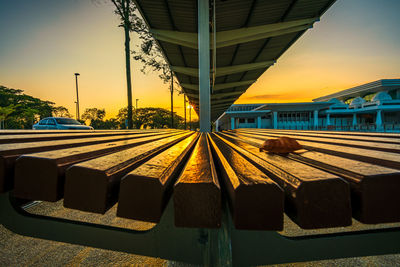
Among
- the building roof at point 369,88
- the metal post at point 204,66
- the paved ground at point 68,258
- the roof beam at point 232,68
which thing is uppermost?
the building roof at point 369,88

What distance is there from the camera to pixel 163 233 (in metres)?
0.76

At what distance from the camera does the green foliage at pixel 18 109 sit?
1236 inches

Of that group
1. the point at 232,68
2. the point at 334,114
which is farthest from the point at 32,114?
the point at 334,114

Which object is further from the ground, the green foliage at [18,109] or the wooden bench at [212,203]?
the green foliage at [18,109]

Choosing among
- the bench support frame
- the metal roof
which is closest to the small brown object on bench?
the bench support frame

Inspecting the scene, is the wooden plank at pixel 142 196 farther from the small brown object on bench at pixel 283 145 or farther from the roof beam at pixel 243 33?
the roof beam at pixel 243 33

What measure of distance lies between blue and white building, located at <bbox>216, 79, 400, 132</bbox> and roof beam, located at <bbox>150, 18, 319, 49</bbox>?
67.3 feet

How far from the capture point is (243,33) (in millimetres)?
6645

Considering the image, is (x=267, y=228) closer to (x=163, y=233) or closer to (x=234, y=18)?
(x=163, y=233)

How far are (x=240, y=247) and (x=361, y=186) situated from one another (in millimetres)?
511

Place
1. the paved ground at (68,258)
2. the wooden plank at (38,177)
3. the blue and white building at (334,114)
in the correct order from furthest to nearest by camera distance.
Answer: the blue and white building at (334,114) < the paved ground at (68,258) < the wooden plank at (38,177)

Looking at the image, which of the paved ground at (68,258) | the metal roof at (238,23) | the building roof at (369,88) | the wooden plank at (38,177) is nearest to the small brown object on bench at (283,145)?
the wooden plank at (38,177)

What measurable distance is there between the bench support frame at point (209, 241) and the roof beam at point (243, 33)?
7085mm

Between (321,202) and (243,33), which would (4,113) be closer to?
(243,33)
